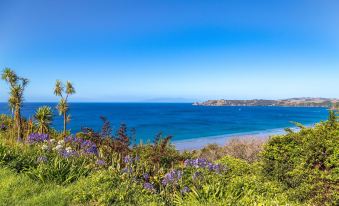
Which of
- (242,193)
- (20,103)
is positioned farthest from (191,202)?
(20,103)

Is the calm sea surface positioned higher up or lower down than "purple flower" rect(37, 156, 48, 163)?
lower down

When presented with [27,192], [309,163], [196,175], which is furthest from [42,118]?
[309,163]

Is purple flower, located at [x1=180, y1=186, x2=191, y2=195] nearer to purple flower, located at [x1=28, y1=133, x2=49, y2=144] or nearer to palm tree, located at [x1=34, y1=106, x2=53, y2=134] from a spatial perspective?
purple flower, located at [x1=28, y1=133, x2=49, y2=144]

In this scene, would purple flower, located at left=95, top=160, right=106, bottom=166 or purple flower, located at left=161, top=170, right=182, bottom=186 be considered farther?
purple flower, located at left=95, top=160, right=106, bottom=166

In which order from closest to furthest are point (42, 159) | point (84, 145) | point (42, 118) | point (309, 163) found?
point (309, 163) < point (42, 159) < point (84, 145) < point (42, 118)

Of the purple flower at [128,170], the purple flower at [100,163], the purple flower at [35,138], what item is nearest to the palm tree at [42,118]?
the purple flower at [35,138]

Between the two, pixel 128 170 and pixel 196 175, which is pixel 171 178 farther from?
pixel 128 170

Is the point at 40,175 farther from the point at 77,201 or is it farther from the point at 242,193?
the point at 242,193

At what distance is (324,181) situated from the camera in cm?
560

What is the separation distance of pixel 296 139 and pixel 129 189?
365cm

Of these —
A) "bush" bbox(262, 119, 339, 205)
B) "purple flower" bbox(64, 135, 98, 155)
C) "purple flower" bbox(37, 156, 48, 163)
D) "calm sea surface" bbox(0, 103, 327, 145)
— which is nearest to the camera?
"bush" bbox(262, 119, 339, 205)

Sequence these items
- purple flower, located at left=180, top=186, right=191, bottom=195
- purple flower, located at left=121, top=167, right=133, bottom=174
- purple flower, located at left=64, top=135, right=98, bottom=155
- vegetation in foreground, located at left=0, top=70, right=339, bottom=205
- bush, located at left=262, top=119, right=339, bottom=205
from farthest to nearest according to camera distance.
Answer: purple flower, located at left=64, top=135, right=98, bottom=155 < purple flower, located at left=121, top=167, right=133, bottom=174 < bush, located at left=262, top=119, right=339, bottom=205 < purple flower, located at left=180, top=186, right=191, bottom=195 < vegetation in foreground, located at left=0, top=70, right=339, bottom=205

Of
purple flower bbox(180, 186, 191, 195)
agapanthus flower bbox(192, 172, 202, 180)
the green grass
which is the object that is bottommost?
purple flower bbox(180, 186, 191, 195)

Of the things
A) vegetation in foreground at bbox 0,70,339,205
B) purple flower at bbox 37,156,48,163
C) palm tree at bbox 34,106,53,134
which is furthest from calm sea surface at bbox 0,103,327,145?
vegetation in foreground at bbox 0,70,339,205
